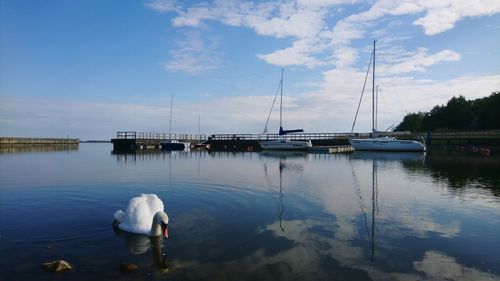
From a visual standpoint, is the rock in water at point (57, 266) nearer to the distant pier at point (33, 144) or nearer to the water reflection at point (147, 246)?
the water reflection at point (147, 246)

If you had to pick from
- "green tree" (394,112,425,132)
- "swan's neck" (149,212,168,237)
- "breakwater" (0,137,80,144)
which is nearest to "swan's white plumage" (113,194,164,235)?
"swan's neck" (149,212,168,237)

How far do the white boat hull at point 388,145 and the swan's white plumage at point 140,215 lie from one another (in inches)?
2480

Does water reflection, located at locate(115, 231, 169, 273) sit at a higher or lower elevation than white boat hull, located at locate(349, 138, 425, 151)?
lower

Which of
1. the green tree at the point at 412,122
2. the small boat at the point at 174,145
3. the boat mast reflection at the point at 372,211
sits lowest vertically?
the boat mast reflection at the point at 372,211

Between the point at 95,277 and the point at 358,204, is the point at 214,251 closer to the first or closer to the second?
the point at 95,277

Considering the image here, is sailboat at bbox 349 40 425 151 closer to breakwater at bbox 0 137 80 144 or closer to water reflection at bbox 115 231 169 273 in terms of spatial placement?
water reflection at bbox 115 231 169 273

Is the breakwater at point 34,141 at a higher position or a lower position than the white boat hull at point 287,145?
higher

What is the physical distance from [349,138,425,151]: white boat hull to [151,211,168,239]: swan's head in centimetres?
6344

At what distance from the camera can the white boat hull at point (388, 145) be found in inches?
2618

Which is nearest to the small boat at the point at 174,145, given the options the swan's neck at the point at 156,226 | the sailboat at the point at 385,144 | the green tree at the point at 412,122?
the sailboat at the point at 385,144

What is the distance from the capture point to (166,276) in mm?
8219

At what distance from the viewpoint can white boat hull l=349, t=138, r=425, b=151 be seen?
66.5 meters

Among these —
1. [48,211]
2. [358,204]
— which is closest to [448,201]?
[358,204]

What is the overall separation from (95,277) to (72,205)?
346 inches
